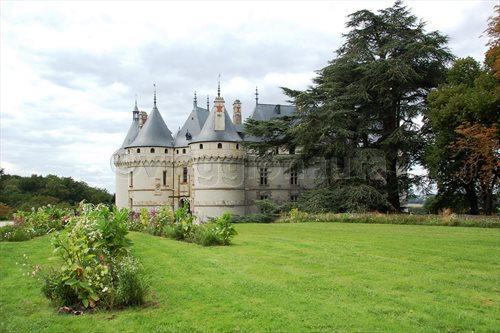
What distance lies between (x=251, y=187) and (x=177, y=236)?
23.3 metres

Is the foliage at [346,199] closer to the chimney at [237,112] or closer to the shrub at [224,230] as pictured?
the shrub at [224,230]

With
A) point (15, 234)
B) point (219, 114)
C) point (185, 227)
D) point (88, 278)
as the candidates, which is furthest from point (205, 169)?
point (88, 278)

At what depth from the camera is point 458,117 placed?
802 inches

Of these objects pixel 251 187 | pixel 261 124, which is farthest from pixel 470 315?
pixel 251 187

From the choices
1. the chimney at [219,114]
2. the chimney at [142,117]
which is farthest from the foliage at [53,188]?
the chimney at [219,114]

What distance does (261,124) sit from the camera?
30547 mm

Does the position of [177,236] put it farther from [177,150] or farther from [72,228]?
[177,150]

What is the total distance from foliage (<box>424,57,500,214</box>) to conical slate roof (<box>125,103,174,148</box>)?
20845 mm

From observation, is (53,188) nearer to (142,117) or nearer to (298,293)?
(142,117)

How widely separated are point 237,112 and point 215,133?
20.1ft

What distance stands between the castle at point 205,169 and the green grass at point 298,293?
23.3 m

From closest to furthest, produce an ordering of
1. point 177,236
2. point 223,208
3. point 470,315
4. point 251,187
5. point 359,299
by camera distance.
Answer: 1. point 470,315
2. point 359,299
3. point 177,236
4. point 223,208
5. point 251,187

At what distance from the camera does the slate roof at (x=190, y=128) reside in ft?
126

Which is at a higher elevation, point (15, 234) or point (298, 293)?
point (15, 234)
